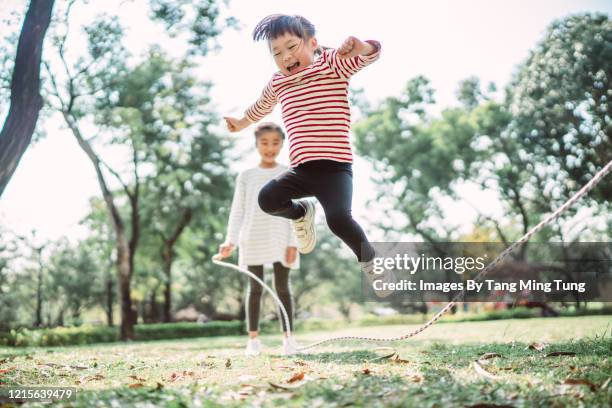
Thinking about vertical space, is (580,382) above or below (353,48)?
below

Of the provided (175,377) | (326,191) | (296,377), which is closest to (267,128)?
(326,191)

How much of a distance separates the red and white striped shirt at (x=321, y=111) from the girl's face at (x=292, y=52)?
6cm

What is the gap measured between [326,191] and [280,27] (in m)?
1.05

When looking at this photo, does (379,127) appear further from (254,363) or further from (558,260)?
(254,363)

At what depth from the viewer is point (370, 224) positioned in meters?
27.9

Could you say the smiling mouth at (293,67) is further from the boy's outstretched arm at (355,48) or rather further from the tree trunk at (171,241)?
the tree trunk at (171,241)

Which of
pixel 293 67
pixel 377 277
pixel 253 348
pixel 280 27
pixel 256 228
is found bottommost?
pixel 253 348

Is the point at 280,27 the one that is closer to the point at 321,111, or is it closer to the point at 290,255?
the point at 321,111

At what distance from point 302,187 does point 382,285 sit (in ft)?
3.00

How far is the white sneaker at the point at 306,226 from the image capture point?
3919 millimetres

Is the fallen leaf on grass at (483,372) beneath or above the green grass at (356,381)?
above

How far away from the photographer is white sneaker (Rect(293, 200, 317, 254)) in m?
3.92

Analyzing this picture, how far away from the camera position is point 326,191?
3.42 metres

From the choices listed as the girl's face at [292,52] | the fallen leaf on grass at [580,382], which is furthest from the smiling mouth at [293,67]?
the fallen leaf on grass at [580,382]
